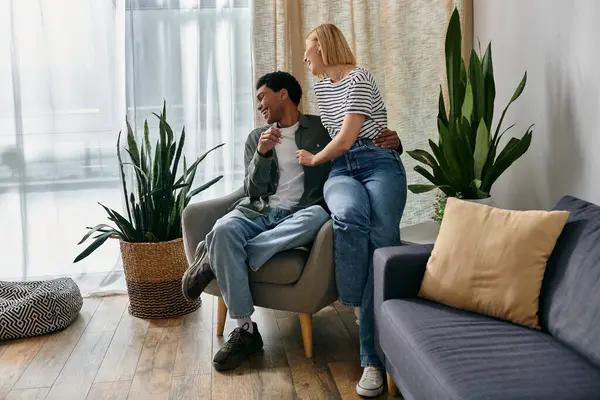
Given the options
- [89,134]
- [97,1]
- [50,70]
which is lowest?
[89,134]

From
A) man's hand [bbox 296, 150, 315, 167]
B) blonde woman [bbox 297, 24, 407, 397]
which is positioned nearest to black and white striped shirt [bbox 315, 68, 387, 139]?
blonde woman [bbox 297, 24, 407, 397]

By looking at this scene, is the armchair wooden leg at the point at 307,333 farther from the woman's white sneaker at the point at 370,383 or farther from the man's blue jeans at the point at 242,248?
the woman's white sneaker at the point at 370,383

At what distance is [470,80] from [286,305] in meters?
1.28

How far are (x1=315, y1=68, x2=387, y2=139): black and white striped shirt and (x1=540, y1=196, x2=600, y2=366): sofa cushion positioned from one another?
3.32 ft

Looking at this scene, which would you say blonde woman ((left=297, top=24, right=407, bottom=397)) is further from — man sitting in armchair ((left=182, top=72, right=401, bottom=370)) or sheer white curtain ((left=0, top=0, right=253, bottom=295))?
sheer white curtain ((left=0, top=0, right=253, bottom=295))

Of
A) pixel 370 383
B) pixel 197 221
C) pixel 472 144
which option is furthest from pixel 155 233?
pixel 472 144

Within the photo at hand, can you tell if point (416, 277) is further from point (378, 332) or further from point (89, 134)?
point (89, 134)

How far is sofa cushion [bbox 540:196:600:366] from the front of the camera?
1977 mm

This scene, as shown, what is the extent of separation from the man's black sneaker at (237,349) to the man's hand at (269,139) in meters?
0.77

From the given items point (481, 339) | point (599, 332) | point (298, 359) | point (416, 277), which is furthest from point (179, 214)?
point (599, 332)

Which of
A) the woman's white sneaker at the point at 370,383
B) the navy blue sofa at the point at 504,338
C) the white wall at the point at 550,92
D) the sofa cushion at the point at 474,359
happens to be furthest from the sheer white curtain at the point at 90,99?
the sofa cushion at the point at 474,359

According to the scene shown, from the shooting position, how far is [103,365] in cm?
299

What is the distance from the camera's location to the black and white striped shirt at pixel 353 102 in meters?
3.03

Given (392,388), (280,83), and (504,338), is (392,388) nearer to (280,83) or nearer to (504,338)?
(504,338)
